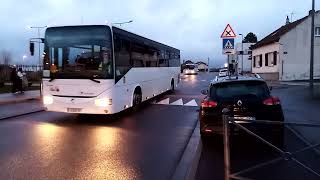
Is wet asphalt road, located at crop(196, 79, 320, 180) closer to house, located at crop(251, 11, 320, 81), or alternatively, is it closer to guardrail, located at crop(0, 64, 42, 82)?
guardrail, located at crop(0, 64, 42, 82)

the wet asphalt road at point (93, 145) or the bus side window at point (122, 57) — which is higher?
the bus side window at point (122, 57)

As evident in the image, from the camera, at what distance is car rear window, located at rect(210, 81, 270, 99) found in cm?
991

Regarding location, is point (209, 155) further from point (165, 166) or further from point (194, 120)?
point (194, 120)

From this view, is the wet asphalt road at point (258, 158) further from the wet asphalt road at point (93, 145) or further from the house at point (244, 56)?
the house at point (244, 56)

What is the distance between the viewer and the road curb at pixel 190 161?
732 cm

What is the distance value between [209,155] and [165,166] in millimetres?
1272

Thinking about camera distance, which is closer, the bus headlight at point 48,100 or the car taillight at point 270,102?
the car taillight at point 270,102

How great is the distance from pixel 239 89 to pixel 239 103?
50cm

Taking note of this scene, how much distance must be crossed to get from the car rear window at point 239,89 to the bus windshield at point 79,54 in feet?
16.7

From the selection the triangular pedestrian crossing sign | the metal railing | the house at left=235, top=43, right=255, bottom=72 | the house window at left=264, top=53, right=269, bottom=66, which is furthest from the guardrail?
the house at left=235, top=43, right=255, bottom=72

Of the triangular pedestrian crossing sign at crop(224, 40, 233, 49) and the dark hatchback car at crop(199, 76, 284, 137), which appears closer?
the dark hatchback car at crop(199, 76, 284, 137)

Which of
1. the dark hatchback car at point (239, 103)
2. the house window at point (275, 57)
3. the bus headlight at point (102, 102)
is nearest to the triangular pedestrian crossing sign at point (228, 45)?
the bus headlight at point (102, 102)

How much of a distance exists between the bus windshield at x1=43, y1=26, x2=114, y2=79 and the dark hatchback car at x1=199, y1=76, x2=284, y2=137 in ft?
16.7

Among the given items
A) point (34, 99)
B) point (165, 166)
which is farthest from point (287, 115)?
point (34, 99)
